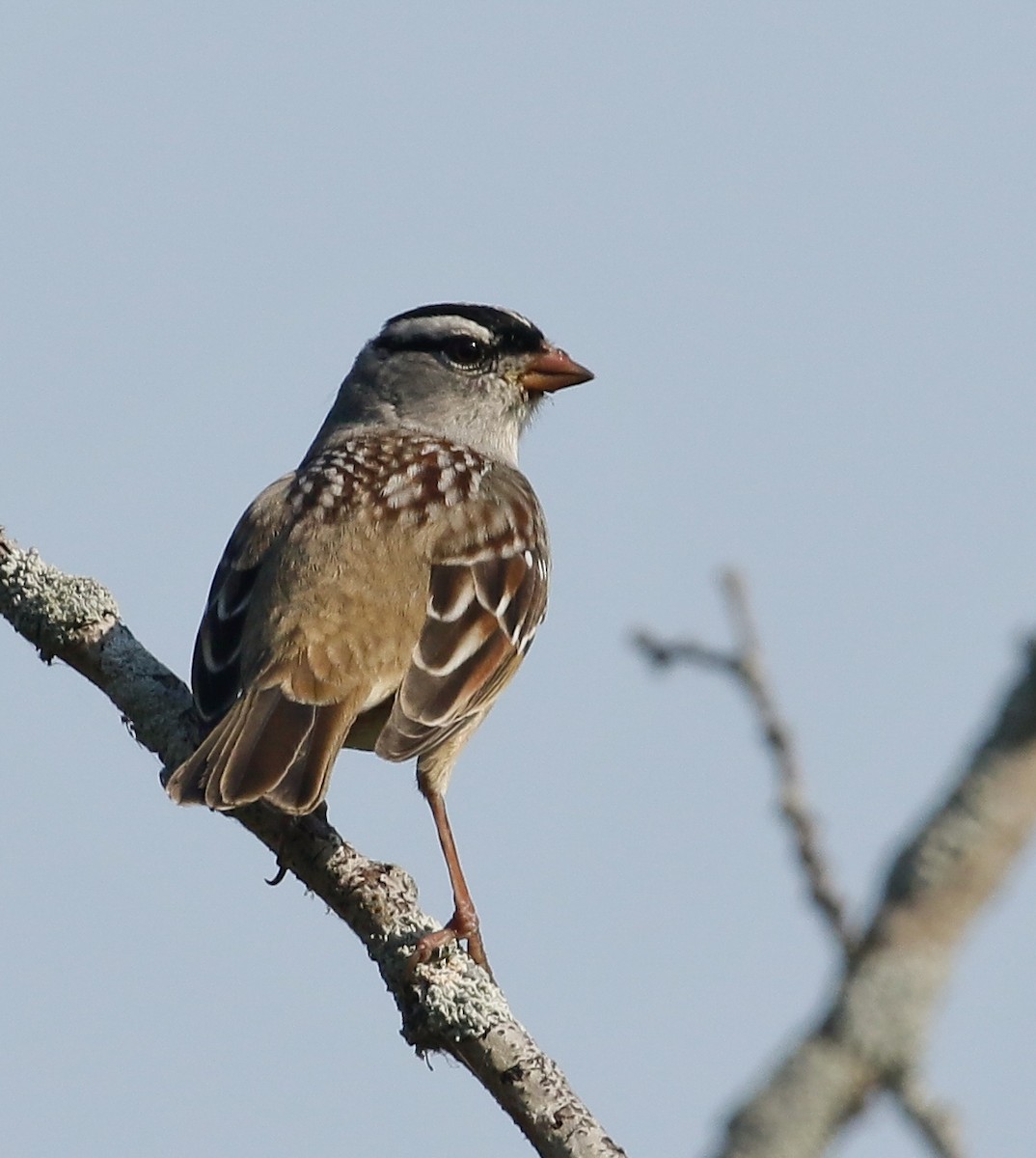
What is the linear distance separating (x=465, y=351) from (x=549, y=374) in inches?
15.8

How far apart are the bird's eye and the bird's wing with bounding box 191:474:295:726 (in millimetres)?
1480

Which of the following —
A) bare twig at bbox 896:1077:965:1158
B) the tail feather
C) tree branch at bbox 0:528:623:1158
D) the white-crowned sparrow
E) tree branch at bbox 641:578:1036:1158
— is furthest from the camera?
the white-crowned sparrow

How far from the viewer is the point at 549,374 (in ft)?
26.6

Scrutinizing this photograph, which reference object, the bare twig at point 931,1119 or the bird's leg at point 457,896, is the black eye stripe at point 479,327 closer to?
the bird's leg at point 457,896

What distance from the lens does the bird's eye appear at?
8.09 metres

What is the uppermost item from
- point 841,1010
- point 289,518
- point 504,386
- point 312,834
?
point 504,386

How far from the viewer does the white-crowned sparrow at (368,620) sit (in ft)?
17.1

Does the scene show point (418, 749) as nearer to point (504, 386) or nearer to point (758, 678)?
point (504, 386)

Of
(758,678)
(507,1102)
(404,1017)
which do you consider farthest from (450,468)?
(758,678)

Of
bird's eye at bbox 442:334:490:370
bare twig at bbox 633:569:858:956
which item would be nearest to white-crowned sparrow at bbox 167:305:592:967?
bird's eye at bbox 442:334:490:370

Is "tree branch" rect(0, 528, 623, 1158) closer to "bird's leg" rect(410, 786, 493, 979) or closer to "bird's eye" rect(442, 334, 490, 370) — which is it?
"bird's leg" rect(410, 786, 493, 979)

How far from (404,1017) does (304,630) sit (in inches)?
63.1

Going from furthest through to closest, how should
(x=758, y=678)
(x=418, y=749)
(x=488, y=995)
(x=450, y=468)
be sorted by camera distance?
(x=450, y=468) < (x=418, y=749) < (x=488, y=995) < (x=758, y=678)

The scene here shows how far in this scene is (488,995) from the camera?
4105 millimetres
